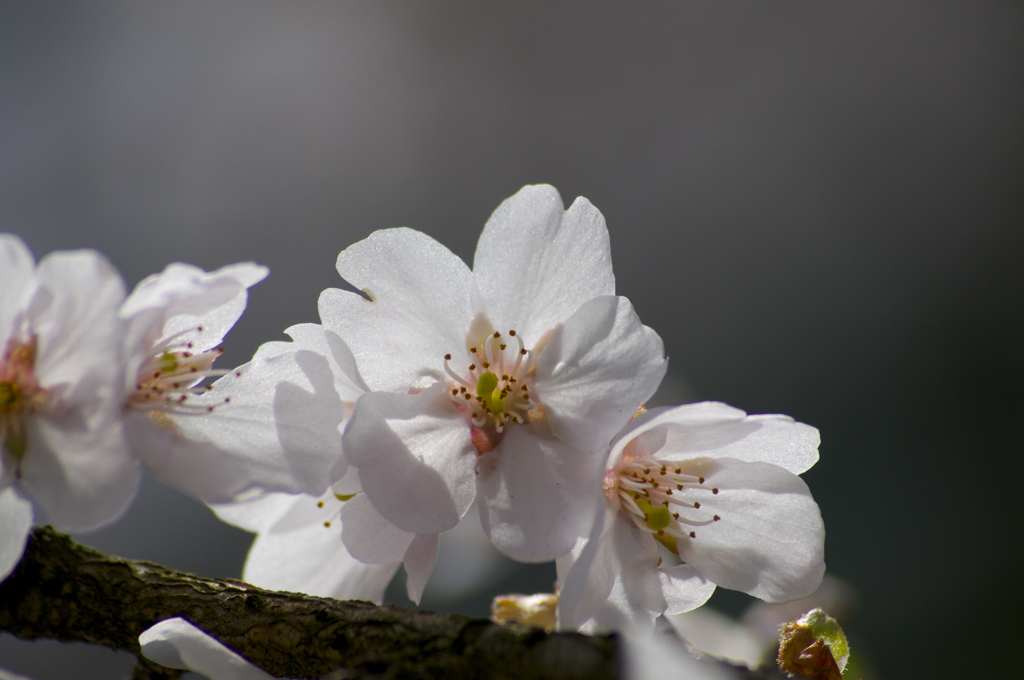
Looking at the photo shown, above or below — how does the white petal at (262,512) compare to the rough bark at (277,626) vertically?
above

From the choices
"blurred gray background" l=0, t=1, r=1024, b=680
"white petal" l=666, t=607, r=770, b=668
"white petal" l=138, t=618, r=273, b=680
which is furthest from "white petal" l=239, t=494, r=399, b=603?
"blurred gray background" l=0, t=1, r=1024, b=680

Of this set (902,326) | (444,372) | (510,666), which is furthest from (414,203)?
(510,666)

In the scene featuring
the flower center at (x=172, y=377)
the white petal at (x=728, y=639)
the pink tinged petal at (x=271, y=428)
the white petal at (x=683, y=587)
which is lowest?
the white petal at (x=728, y=639)

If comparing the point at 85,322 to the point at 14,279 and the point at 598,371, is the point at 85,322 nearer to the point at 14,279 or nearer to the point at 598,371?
the point at 14,279

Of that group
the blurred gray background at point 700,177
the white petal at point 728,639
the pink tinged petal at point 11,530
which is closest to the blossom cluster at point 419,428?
the pink tinged petal at point 11,530

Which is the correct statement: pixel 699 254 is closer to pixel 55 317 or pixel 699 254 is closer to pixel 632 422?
pixel 632 422

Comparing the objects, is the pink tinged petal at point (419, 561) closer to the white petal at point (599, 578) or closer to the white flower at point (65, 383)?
the white petal at point (599, 578)
